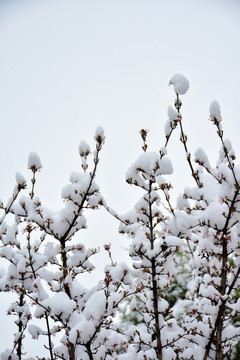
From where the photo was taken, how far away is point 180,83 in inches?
109

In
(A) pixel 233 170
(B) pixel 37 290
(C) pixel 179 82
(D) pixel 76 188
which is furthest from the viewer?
(B) pixel 37 290

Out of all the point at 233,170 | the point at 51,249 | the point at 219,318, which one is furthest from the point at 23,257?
the point at 233,170

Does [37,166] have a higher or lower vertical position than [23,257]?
higher

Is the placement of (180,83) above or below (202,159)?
above

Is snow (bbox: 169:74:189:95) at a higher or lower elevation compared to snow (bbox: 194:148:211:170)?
higher

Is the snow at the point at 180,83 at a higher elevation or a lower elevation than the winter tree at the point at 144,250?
higher

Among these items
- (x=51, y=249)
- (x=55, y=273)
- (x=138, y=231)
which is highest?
(x=138, y=231)

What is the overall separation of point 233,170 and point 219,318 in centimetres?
116

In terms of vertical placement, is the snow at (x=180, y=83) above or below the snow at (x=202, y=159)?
above

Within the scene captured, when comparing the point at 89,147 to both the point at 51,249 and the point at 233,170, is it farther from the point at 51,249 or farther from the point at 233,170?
the point at 233,170

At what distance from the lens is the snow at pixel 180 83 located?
277 centimetres

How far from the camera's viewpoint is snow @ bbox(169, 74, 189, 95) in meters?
2.77

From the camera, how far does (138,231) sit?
313 centimetres

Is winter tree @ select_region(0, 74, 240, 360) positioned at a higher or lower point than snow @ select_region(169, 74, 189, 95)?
lower
